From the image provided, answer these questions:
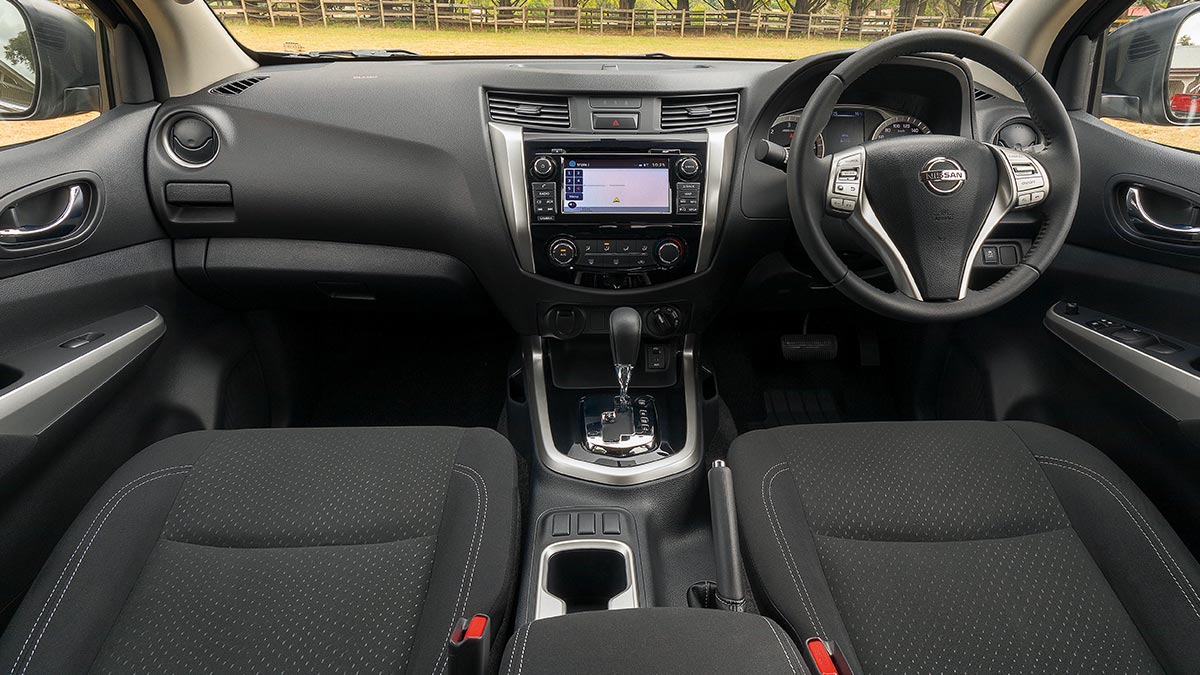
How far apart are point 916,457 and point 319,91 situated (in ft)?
5.07

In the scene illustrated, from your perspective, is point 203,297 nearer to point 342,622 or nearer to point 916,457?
point 342,622

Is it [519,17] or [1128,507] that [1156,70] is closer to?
[1128,507]

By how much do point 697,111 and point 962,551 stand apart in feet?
3.50

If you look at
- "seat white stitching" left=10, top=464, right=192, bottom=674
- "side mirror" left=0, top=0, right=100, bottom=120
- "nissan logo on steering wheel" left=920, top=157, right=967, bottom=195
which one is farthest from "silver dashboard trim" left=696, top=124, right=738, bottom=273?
"side mirror" left=0, top=0, right=100, bottom=120

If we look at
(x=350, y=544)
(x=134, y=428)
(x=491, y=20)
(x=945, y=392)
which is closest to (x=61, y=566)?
(x=350, y=544)

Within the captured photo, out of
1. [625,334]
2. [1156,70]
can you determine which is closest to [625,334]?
[625,334]

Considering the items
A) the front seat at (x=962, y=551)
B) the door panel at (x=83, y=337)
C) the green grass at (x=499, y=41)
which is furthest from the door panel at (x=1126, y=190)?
the door panel at (x=83, y=337)

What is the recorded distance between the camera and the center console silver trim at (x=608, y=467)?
Result: 5.97 feet

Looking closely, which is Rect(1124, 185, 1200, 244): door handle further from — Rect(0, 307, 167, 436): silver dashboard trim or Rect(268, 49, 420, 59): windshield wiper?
Rect(0, 307, 167, 436): silver dashboard trim

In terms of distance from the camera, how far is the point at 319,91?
5.88ft

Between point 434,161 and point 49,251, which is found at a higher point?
point 434,161

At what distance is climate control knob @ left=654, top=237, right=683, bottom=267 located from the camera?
1.78 metres

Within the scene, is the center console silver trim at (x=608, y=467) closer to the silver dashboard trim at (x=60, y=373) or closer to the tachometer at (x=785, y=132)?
the tachometer at (x=785, y=132)

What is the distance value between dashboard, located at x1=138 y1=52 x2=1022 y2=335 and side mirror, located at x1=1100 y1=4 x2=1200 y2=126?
34 cm
